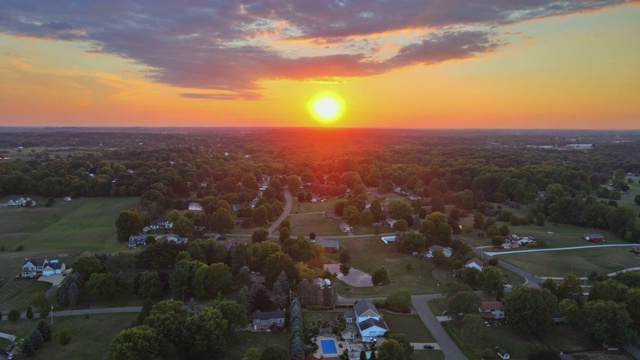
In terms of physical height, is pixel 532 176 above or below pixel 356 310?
above

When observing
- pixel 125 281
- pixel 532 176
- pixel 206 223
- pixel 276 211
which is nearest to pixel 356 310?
pixel 125 281

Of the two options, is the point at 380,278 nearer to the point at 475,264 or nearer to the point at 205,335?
the point at 475,264

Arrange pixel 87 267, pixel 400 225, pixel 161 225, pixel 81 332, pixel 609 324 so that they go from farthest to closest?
pixel 161 225 → pixel 400 225 → pixel 87 267 → pixel 81 332 → pixel 609 324

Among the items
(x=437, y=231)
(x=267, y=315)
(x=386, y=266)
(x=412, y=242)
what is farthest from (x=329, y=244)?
(x=267, y=315)

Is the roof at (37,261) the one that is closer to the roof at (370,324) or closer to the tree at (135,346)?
the tree at (135,346)

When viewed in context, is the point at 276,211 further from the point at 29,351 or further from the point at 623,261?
the point at 623,261

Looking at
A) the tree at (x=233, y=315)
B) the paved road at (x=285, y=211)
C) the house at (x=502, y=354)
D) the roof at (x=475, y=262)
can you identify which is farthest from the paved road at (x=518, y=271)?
the tree at (x=233, y=315)
